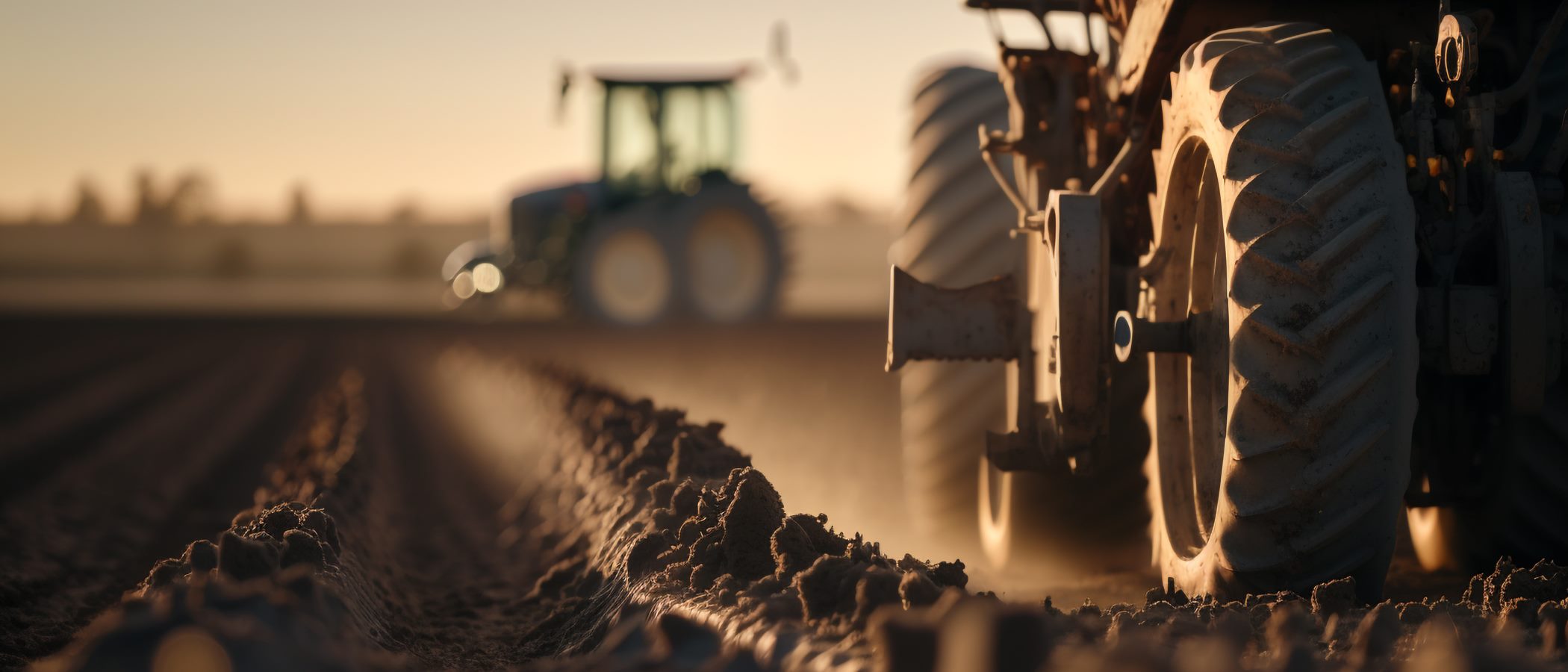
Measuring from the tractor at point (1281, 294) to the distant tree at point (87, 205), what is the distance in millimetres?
65995

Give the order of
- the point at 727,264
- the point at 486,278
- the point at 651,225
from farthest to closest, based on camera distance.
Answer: the point at 486,278 → the point at 727,264 → the point at 651,225

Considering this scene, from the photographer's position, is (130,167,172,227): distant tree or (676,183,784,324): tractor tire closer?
(676,183,784,324): tractor tire

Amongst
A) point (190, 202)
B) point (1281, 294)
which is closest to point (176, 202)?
point (190, 202)

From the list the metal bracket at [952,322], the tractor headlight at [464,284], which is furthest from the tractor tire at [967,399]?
the tractor headlight at [464,284]

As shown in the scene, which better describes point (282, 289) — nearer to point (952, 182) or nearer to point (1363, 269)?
point (952, 182)

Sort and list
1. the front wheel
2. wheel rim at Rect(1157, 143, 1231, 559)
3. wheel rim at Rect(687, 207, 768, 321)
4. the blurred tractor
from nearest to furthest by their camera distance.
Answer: wheel rim at Rect(1157, 143, 1231, 559) < the front wheel < the blurred tractor < wheel rim at Rect(687, 207, 768, 321)

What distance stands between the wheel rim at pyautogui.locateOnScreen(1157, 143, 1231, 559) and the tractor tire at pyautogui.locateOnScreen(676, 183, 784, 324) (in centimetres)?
1297

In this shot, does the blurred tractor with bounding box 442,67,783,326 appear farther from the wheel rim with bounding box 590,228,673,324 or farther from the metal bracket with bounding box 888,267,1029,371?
the metal bracket with bounding box 888,267,1029,371

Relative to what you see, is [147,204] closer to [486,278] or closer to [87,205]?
[87,205]

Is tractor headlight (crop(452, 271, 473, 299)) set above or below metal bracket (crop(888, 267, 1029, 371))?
below

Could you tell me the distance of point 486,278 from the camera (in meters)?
17.7

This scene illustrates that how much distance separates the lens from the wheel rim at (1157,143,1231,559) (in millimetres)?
3574

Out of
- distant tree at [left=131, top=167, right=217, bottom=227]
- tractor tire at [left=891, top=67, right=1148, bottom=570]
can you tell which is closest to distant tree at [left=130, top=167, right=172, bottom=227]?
distant tree at [left=131, top=167, right=217, bottom=227]

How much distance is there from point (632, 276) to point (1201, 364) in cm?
1333
